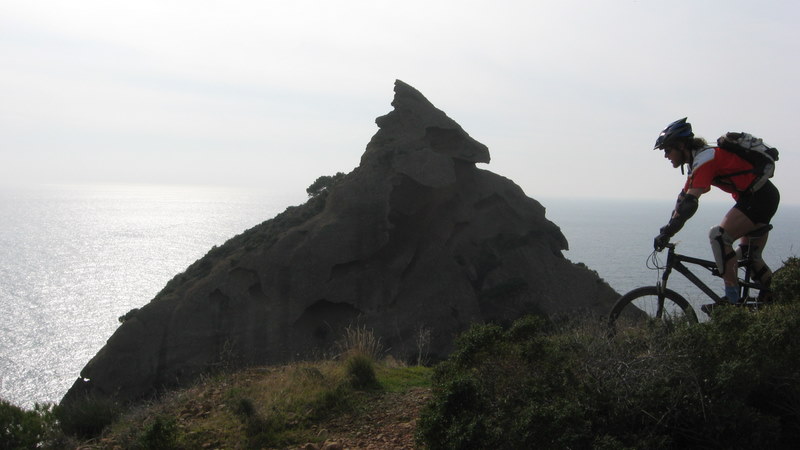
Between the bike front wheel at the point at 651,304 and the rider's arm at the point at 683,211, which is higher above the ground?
the rider's arm at the point at 683,211

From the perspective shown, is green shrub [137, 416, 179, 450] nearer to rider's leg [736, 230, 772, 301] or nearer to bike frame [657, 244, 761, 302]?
bike frame [657, 244, 761, 302]

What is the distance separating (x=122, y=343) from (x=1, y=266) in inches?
2616

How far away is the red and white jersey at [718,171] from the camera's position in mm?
5930

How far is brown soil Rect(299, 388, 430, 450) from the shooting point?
18.6 feet

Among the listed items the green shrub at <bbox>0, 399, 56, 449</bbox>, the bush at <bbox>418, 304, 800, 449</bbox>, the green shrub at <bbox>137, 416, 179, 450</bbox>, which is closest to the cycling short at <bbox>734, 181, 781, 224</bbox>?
the bush at <bbox>418, 304, 800, 449</bbox>

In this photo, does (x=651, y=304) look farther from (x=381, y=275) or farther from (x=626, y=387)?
(x=381, y=275)

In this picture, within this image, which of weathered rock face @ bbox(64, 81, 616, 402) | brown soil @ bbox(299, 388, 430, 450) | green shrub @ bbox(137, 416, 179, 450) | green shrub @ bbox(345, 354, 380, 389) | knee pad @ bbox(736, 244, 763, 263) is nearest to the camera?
brown soil @ bbox(299, 388, 430, 450)

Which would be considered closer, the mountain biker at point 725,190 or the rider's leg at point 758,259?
the mountain biker at point 725,190

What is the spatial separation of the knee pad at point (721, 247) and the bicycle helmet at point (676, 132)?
2.91ft

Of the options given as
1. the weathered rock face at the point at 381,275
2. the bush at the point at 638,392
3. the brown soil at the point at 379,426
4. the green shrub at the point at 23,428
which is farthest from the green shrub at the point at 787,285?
the weathered rock face at the point at 381,275

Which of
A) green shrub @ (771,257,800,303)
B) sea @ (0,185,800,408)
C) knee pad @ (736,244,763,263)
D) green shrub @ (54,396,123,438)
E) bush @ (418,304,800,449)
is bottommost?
sea @ (0,185,800,408)

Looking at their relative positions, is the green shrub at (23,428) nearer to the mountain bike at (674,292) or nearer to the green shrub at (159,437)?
the green shrub at (159,437)

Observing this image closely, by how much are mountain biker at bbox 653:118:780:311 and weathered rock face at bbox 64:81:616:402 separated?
17.9m

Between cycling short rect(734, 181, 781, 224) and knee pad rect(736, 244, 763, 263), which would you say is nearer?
cycling short rect(734, 181, 781, 224)
